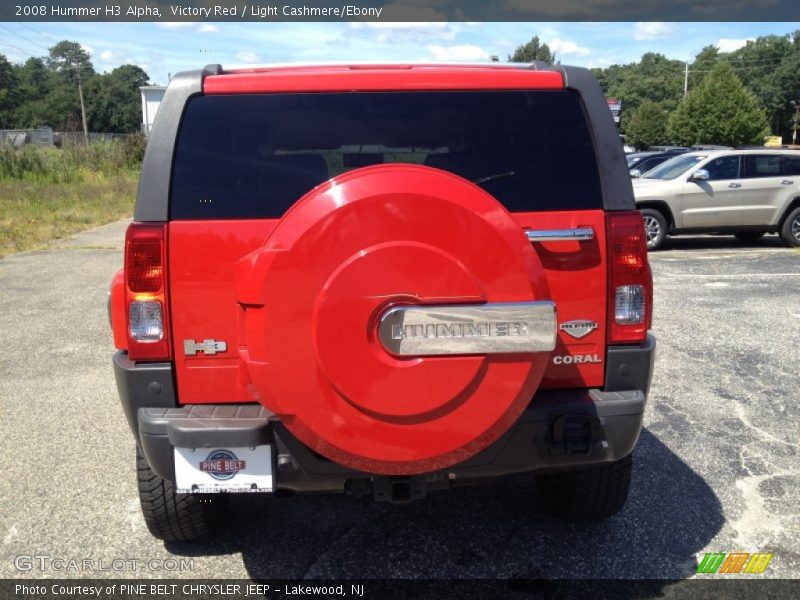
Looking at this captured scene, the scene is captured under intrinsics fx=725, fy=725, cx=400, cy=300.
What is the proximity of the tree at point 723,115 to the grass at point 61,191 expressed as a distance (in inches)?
1375

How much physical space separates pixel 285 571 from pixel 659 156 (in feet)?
57.5

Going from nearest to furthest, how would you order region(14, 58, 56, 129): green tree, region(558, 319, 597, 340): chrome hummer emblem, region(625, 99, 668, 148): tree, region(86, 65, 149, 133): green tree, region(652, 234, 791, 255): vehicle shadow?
1. region(558, 319, 597, 340): chrome hummer emblem
2. region(652, 234, 791, 255): vehicle shadow
3. region(625, 99, 668, 148): tree
4. region(14, 58, 56, 129): green tree
5. region(86, 65, 149, 133): green tree

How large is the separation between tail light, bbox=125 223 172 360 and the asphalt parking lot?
106cm

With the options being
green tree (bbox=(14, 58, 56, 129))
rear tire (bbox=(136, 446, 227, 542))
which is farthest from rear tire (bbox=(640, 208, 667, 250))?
green tree (bbox=(14, 58, 56, 129))

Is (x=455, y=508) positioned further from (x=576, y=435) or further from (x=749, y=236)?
(x=749, y=236)

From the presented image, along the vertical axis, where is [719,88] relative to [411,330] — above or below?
above

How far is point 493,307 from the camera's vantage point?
7.29 ft

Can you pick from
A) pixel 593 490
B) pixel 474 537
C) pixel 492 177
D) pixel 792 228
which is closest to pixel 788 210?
pixel 792 228

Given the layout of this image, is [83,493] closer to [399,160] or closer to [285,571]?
[285,571]

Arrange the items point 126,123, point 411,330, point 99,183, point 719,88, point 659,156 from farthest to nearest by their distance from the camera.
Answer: point 126,123 → point 719,88 → point 99,183 → point 659,156 → point 411,330

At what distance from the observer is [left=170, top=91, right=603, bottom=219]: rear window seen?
255 centimetres

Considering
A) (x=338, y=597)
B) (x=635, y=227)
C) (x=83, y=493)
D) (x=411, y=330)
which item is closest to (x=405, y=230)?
(x=411, y=330)

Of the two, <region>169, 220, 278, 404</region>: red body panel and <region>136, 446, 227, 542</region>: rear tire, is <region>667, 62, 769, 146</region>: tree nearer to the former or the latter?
<region>136, 446, 227, 542</region>: rear tire

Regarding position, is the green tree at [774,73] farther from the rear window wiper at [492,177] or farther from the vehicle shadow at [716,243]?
the rear window wiper at [492,177]
